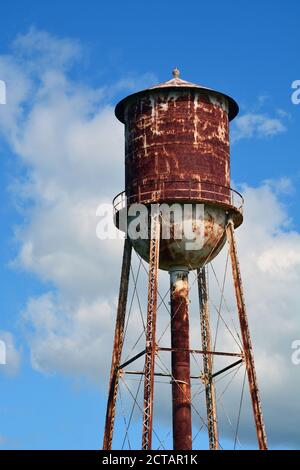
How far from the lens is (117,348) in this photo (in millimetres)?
38688

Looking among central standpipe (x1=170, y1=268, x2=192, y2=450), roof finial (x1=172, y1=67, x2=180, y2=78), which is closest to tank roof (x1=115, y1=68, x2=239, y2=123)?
roof finial (x1=172, y1=67, x2=180, y2=78)

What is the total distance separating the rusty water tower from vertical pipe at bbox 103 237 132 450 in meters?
0.03

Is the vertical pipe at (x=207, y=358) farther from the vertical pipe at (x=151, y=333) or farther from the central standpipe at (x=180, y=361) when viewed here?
the vertical pipe at (x=151, y=333)

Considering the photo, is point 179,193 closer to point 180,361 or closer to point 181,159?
point 181,159

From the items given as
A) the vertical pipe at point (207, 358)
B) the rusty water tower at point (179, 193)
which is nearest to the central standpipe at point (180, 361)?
the rusty water tower at point (179, 193)

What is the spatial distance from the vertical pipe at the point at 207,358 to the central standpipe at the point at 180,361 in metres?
1.41

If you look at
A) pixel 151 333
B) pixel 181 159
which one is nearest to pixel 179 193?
pixel 181 159

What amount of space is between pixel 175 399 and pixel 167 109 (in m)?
10.1

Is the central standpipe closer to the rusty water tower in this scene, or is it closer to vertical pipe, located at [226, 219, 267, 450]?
the rusty water tower

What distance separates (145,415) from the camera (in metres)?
34.9

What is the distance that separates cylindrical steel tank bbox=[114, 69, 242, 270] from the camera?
124 feet

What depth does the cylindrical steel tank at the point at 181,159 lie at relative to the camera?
1485 inches
